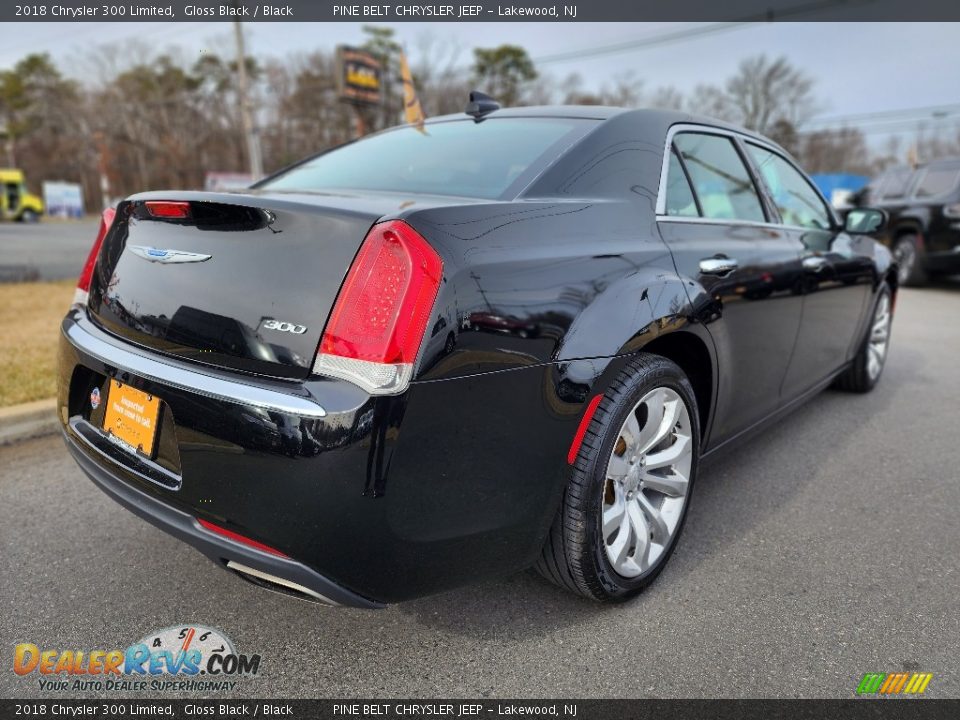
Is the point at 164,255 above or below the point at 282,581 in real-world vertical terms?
above

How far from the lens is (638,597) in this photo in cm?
218

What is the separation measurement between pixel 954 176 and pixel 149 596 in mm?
11433

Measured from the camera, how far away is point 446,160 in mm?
2439

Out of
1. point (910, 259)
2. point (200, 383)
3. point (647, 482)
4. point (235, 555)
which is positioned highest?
point (200, 383)

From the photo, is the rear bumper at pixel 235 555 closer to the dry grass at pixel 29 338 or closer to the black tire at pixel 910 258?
the dry grass at pixel 29 338

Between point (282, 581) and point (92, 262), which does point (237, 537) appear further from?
point (92, 262)

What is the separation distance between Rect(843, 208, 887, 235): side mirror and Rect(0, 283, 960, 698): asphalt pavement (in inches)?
64.3

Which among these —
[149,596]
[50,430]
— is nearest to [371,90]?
[50,430]

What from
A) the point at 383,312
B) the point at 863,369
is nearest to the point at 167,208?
the point at 383,312

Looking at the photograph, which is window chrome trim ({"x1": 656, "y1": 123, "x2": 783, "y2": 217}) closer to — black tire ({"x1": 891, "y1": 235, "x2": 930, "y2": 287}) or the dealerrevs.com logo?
the dealerrevs.com logo

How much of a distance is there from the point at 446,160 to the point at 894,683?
211cm

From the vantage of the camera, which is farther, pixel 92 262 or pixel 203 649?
pixel 92 262

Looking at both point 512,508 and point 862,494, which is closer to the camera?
point 512,508

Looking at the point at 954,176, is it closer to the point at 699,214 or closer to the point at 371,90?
the point at 699,214
